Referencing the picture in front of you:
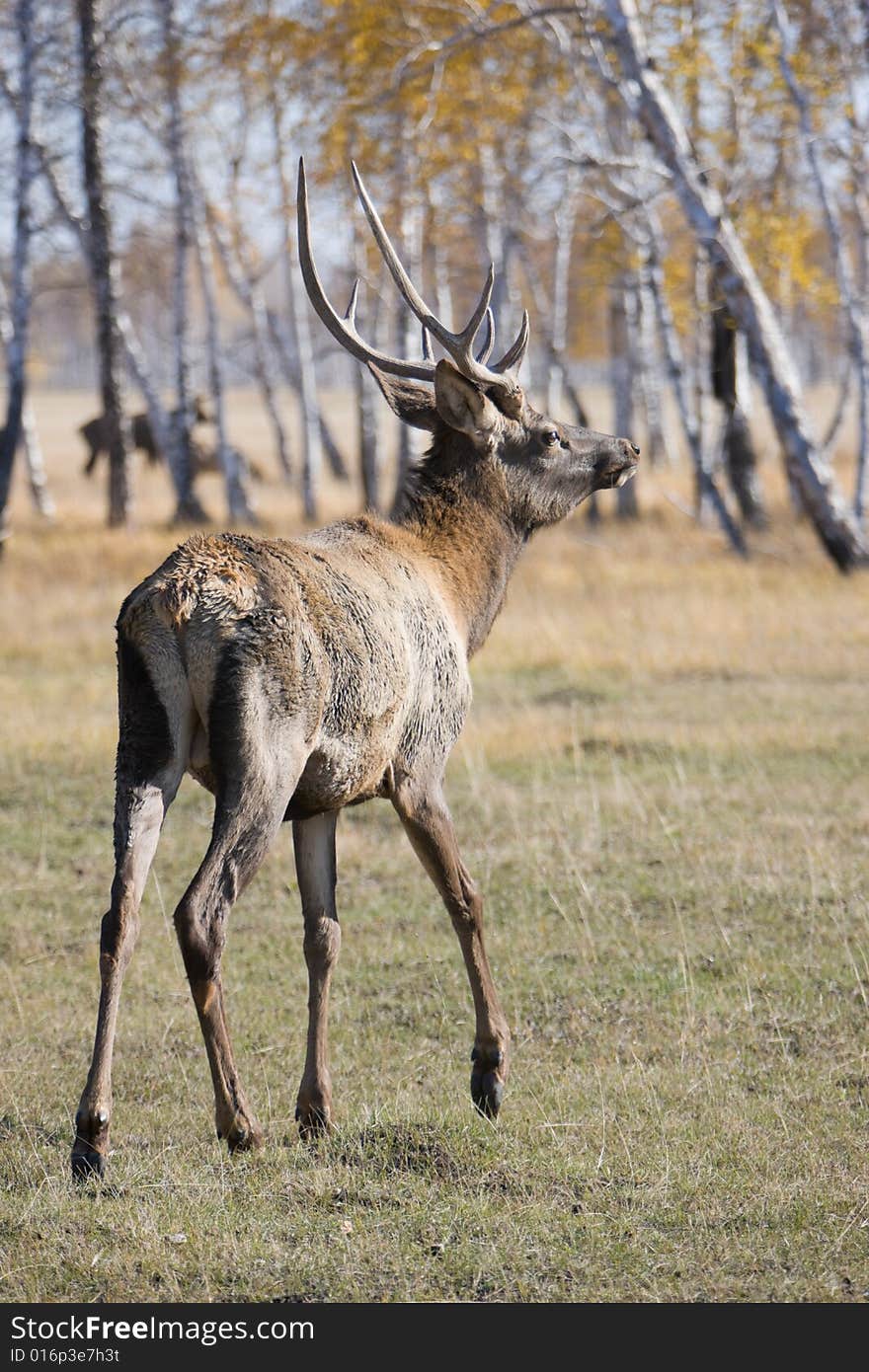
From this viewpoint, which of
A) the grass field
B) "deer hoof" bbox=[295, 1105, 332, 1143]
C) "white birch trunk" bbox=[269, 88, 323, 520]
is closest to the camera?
the grass field

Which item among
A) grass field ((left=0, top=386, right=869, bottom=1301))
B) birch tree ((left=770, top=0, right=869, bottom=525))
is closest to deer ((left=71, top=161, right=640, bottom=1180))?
grass field ((left=0, top=386, right=869, bottom=1301))

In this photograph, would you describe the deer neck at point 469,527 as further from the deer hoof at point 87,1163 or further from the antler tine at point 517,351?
the deer hoof at point 87,1163

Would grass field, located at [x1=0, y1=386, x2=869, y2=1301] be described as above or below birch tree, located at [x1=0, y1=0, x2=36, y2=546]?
below

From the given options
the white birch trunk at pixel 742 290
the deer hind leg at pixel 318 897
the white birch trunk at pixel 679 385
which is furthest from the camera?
the white birch trunk at pixel 679 385

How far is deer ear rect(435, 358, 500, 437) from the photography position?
17.0 feet

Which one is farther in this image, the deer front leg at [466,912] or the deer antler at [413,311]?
the deer antler at [413,311]

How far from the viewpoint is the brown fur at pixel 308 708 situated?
4.00 m

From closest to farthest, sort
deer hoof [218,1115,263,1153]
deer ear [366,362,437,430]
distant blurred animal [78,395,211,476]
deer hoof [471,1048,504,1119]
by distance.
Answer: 1. deer hoof [218,1115,263,1153]
2. deer hoof [471,1048,504,1119]
3. deer ear [366,362,437,430]
4. distant blurred animal [78,395,211,476]

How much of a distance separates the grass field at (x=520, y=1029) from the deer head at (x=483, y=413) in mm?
1767

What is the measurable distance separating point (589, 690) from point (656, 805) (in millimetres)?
3087

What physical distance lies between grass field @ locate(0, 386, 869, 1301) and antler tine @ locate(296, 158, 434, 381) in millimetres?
2066

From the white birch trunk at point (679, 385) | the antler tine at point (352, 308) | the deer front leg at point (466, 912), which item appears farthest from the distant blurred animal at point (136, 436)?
the deer front leg at point (466, 912)

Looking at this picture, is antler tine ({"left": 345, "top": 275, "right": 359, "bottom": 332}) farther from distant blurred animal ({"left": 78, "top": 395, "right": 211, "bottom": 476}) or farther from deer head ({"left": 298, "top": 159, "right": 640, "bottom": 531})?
distant blurred animal ({"left": 78, "top": 395, "right": 211, "bottom": 476})
